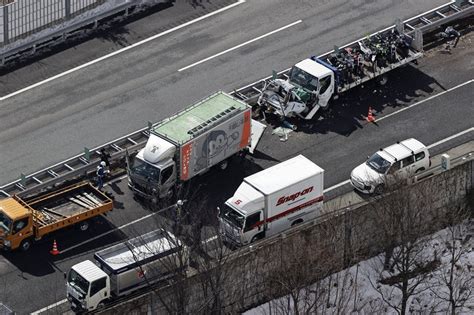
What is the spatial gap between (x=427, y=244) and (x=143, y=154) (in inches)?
535

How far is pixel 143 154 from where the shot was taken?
249 feet

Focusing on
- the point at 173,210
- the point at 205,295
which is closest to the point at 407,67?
the point at 173,210

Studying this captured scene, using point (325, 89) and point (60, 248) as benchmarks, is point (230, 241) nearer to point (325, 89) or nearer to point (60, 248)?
point (60, 248)

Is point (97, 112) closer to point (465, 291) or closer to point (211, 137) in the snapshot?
point (211, 137)

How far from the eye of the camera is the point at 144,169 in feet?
249

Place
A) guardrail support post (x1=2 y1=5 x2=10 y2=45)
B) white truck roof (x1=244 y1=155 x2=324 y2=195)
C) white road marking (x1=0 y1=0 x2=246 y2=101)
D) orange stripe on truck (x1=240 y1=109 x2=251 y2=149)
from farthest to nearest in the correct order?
guardrail support post (x1=2 y1=5 x2=10 y2=45)
white road marking (x1=0 y1=0 x2=246 y2=101)
orange stripe on truck (x1=240 y1=109 x2=251 y2=149)
white truck roof (x1=244 y1=155 x2=324 y2=195)

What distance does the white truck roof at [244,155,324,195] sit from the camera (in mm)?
73438

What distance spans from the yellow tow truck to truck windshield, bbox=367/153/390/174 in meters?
12.2

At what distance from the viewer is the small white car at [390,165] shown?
248 ft

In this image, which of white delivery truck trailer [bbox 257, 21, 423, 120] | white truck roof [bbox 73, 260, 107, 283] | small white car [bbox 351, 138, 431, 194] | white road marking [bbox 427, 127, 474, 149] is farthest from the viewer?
white delivery truck trailer [bbox 257, 21, 423, 120]

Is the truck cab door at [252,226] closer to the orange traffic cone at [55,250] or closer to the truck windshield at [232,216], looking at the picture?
the truck windshield at [232,216]

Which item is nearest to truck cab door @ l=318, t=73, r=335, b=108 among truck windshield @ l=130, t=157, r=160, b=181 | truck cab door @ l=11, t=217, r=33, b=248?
truck windshield @ l=130, t=157, r=160, b=181

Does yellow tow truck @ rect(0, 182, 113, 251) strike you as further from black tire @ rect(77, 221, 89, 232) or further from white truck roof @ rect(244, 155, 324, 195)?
white truck roof @ rect(244, 155, 324, 195)

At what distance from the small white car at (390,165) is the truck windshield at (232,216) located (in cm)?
647
